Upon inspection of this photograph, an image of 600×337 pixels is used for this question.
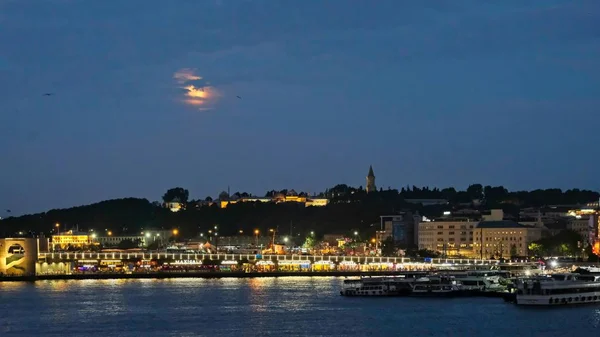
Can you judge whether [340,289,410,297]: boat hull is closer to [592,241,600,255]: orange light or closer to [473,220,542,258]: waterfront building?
[592,241,600,255]: orange light

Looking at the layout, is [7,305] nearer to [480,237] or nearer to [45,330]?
[45,330]

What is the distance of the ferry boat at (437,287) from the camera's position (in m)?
62.2

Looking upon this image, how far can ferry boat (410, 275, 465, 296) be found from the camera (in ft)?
204

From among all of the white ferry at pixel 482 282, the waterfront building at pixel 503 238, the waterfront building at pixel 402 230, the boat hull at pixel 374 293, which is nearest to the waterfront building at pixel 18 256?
the boat hull at pixel 374 293

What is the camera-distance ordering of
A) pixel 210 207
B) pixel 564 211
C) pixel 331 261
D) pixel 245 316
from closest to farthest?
pixel 245 316 → pixel 331 261 → pixel 564 211 → pixel 210 207

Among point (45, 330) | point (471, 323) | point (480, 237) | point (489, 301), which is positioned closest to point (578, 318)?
point (471, 323)

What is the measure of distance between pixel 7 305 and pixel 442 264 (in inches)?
1590

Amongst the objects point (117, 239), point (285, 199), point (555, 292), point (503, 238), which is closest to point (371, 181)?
point (285, 199)

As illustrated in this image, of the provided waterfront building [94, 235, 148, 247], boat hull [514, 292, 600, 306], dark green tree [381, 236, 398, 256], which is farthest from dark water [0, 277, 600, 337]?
waterfront building [94, 235, 148, 247]

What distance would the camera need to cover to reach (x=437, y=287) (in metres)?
62.9

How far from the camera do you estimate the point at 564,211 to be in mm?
133750

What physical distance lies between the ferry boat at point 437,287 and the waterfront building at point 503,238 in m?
46.3

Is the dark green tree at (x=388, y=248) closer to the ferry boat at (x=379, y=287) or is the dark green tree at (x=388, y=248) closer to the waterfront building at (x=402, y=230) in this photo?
the waterfront building at (x=402, y=230)

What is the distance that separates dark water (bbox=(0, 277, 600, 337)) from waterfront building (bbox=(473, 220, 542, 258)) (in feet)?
157
